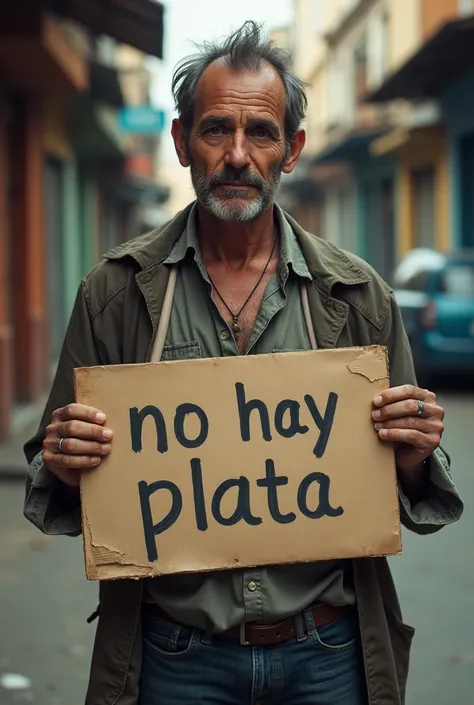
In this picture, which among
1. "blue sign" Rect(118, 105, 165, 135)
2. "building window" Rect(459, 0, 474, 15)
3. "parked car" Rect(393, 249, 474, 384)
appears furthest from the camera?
"building window" Rect(459, 0, 474, 15)

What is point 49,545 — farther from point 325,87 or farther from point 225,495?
point 325,87

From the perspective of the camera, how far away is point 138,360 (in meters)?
2.31

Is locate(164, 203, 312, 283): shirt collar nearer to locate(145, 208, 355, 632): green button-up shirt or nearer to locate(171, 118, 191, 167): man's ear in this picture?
locate(145, 208, 355, 632): green button-up shirt

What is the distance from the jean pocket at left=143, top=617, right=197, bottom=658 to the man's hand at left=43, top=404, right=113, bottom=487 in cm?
37

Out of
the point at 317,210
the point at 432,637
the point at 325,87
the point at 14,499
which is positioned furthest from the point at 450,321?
the point at 317,210

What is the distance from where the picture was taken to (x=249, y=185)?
2271mm

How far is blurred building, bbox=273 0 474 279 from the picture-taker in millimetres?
19203

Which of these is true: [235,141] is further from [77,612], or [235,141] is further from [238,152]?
[77,612]

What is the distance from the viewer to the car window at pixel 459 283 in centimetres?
1273

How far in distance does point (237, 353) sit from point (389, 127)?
24.4 m

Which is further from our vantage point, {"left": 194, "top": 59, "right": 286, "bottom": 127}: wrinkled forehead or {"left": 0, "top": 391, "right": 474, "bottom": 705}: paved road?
{"left": 0, "top": 391, "right": 474, "bottom": 705}: paved road

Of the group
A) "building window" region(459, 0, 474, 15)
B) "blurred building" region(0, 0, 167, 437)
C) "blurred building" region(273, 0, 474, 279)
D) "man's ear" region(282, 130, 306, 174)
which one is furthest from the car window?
"man's ear" region(282, 130, 306, 174)

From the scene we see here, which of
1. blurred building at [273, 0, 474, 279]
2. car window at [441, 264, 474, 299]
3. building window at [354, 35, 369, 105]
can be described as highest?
building window at [354, 35, 369, 105]

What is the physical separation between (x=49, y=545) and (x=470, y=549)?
7.93 ft
